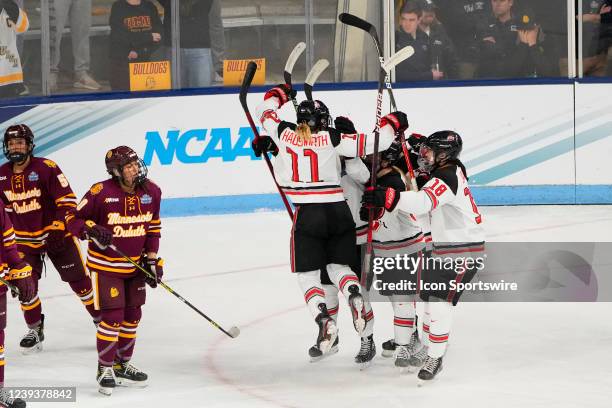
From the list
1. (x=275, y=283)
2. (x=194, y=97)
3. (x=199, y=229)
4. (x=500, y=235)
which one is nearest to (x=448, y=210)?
(x=275, y=283)

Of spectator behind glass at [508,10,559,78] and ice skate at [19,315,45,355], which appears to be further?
spectator behind glass at [508,10,559,78]

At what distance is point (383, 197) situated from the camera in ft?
17.1

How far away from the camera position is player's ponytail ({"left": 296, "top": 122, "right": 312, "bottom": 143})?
551cm

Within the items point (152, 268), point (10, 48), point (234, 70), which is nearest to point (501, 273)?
point (152, 268)

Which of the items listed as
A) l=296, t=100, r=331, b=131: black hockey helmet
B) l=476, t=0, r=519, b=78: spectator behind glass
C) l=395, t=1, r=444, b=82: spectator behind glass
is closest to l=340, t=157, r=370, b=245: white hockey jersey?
l=296, t=100, r=331, b=131: black hockey helmet

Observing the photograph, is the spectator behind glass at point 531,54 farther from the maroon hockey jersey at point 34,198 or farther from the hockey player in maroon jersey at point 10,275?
the hockey player in maroon jersey at point 10,275

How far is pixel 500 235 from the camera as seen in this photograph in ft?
29.3

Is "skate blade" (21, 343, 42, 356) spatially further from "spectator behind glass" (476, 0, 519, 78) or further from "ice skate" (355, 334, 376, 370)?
"spectator behind glass" (476, 0, 519, 78)

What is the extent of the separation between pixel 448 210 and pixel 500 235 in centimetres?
374

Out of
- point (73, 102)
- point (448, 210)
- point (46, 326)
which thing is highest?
point (73, 102)

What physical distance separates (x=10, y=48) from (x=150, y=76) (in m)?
1.18

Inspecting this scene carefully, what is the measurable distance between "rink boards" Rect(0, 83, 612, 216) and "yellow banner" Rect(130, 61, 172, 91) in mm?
212

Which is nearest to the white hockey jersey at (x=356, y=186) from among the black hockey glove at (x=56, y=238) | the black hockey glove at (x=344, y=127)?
the black hockey glove at (x=344, y=127)

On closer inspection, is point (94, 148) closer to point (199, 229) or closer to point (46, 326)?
point (199, 229)
